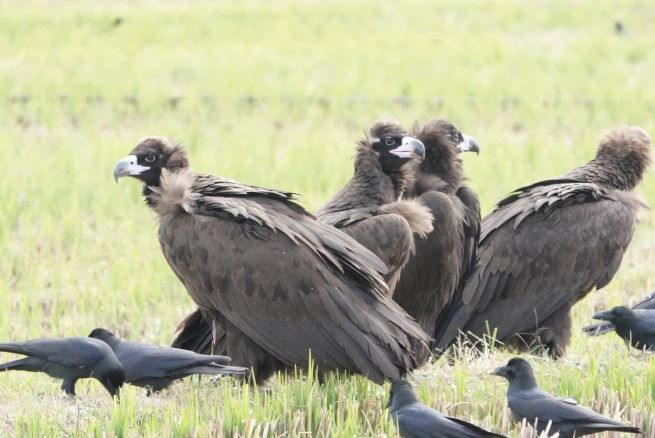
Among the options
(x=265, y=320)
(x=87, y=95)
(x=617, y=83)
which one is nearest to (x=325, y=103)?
(x=87, y=95)

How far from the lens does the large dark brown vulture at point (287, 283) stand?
6363mm

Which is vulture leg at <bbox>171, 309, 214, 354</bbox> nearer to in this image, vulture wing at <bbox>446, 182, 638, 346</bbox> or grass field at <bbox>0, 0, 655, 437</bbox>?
grass field at <bbox>0, 0, 655, 437</bbox>

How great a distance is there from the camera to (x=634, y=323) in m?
6.99

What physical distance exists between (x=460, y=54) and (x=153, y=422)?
45.8 feet

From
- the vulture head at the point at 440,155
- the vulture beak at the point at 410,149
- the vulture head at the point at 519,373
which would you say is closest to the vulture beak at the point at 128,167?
the vulture beak at the point at 410,149

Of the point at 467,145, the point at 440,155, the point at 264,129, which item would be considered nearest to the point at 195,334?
the point at 440,155

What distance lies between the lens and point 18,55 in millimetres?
18219

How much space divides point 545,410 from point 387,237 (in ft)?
4.78

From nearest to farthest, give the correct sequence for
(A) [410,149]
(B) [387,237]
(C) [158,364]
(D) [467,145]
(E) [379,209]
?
(C) [158,364] → (B) [387,237] → (E) [379,209] → (A) [410,149] → (D) [467,145]

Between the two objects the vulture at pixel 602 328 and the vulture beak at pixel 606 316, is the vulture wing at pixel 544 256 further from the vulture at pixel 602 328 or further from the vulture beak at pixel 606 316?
the vulture beak at pixel 606 316

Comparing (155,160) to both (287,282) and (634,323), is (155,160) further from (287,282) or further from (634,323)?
(634,323)

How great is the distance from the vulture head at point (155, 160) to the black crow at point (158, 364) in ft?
4.05

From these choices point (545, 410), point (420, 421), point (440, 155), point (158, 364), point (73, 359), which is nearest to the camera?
point (420, 421)

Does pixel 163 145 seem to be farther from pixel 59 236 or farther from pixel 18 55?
pixel 18 55
